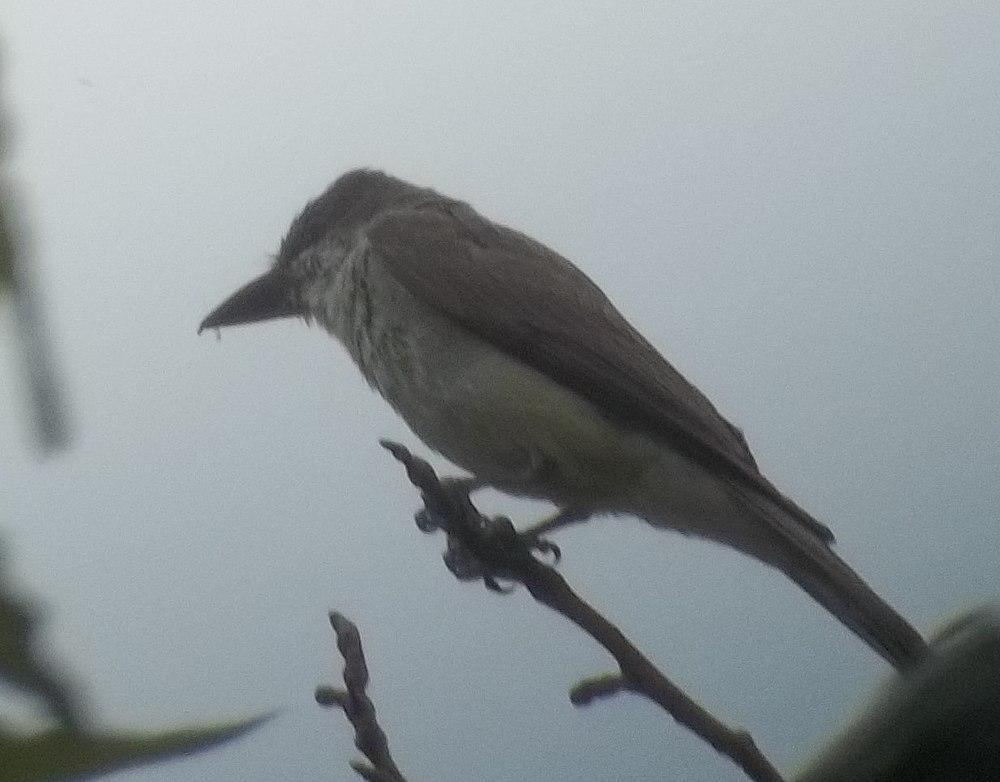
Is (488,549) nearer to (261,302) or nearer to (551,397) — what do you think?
(551,397)

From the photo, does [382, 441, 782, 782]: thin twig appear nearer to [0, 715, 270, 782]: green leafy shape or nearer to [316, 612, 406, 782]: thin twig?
[316, 612, 406, 782]: thin twig

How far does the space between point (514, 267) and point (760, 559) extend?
2.88 ft

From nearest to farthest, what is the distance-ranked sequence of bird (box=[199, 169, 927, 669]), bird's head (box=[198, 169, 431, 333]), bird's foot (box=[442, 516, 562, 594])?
bird's foot (box=[442, 516, 562, 594]) → bird (box=[199, 169, 927, 669]) → bird's head (box=[198, 169, 431, 333])

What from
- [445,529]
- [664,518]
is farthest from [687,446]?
[445,529]

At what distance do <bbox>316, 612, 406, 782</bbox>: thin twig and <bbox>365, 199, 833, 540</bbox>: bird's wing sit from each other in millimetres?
929

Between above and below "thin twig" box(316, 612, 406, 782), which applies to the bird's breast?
above

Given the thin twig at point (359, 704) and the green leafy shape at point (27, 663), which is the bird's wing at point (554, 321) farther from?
the green leafy shape at point (27, 663)

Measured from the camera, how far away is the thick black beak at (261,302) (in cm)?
304

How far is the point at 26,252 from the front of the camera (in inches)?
31.9

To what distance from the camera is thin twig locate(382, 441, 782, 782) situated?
1.38 meters

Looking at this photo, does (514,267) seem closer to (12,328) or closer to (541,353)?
(541,353)

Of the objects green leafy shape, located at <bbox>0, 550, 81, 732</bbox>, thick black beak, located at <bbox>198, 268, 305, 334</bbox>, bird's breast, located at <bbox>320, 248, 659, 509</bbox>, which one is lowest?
green leafy shape, located at <bbox>0, 550, 81, 732</bbox>

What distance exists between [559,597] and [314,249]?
62.7 inches

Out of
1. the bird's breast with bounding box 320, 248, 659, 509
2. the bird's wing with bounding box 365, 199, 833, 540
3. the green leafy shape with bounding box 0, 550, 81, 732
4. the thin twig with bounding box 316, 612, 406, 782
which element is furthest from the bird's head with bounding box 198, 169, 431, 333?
the green leafy shape with bounding box 0, 550, 81, 732
